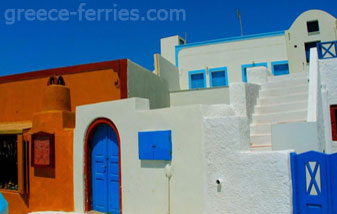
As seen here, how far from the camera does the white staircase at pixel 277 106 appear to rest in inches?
270

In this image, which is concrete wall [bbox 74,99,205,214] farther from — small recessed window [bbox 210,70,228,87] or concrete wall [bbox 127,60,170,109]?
small recessed window [bbox 210,70,228,87]

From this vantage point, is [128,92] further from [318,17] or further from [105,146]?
[318,17]

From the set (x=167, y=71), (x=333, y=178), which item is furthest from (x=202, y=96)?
(x=333, y=178)

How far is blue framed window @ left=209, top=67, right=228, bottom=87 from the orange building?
19.0 feet

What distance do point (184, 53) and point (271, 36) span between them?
16.3ft

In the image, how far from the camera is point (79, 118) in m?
8.10

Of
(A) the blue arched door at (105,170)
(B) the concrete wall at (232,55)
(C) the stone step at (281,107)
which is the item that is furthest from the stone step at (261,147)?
(B) the concrete wall at (232,55)

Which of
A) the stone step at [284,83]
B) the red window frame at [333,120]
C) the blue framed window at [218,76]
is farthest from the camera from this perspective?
the blue framed window at [218,76]

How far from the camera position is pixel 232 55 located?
17.6m

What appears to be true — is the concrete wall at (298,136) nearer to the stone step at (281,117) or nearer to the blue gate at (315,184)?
the blue gate at (315,184)

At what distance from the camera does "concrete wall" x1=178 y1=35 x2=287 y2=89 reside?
55.5 feet

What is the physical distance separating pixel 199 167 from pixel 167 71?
1063 centimetres

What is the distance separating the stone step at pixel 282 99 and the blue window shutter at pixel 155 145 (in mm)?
3142

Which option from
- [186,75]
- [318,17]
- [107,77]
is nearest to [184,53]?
[186,75]
